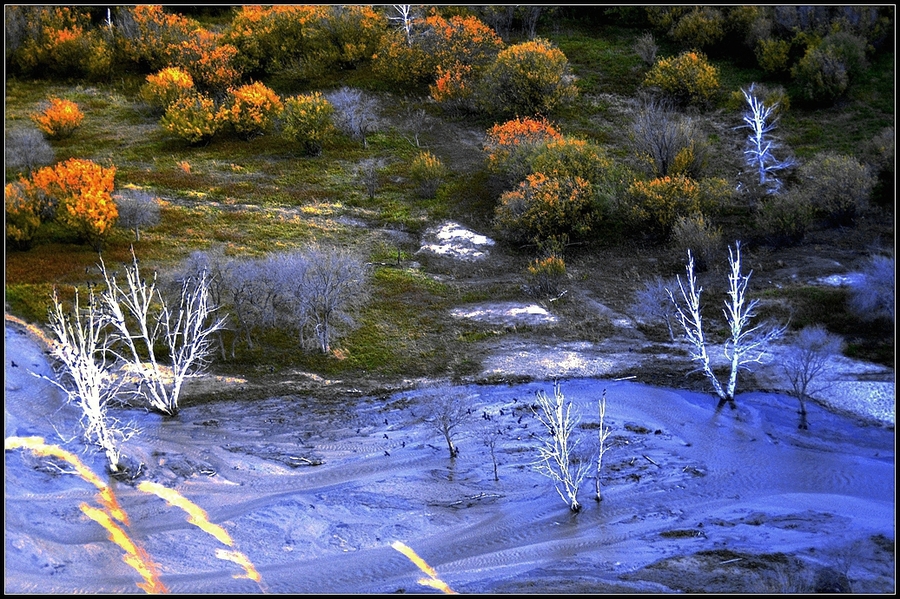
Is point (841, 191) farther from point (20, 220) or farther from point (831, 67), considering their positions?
point (20, 220)

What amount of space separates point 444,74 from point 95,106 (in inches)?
705

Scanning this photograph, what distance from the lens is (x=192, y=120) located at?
38812mm

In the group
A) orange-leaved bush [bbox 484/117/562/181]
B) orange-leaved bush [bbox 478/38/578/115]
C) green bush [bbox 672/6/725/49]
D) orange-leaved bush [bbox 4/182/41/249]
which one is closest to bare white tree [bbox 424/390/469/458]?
orange-leaved bush [bbox 484/117/562/181]

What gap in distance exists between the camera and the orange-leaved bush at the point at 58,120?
38.4 m

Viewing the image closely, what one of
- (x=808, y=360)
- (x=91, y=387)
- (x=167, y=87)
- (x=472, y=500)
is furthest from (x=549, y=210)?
(x=167, y=87)

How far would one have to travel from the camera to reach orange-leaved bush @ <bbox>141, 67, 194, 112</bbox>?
133 ft

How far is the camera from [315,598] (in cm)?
1630

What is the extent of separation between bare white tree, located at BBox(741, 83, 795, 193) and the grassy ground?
86cm

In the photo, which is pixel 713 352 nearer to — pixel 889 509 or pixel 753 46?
pixel 889 509

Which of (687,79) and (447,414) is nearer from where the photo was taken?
(447,414)

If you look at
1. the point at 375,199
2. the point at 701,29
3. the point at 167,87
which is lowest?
the point at 375,199

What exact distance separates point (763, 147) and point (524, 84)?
11.0 meters

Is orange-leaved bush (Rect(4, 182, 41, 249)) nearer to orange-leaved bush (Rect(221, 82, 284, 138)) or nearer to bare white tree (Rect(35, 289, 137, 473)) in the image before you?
orange-leaved bush (Rect(221, 82, 284, 138))

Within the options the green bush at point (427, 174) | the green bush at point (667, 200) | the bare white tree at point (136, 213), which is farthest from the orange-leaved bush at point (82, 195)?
the green bush at point (667, 200)
